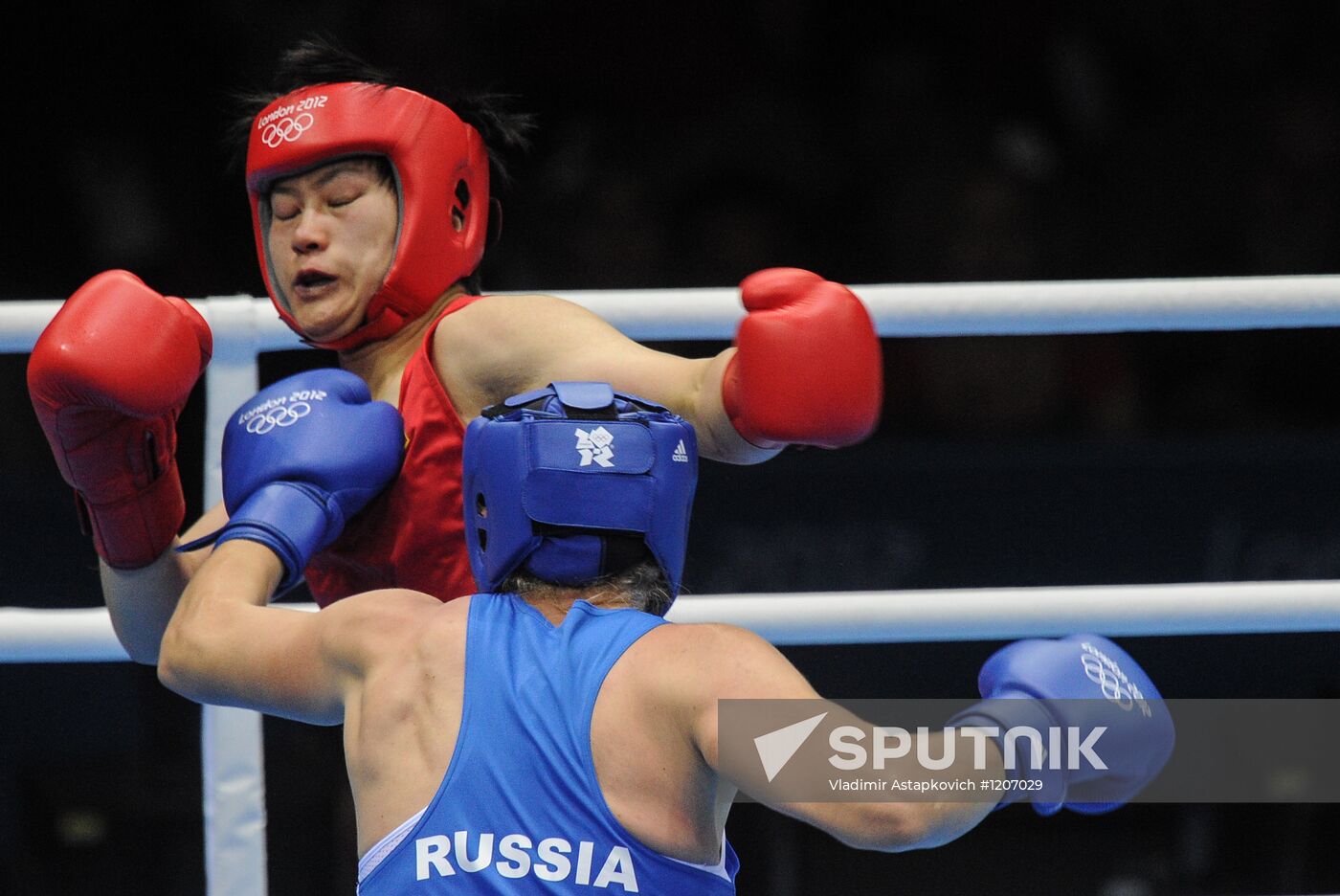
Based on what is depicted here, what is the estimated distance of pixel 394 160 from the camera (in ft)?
5.80

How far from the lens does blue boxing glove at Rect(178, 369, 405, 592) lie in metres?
1.55

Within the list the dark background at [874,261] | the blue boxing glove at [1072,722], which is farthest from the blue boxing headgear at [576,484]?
the dark background at [874,261]

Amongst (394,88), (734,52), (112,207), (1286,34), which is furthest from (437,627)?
(1286,34)

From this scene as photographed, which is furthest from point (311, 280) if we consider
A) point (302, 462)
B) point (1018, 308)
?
point (1018, 308)

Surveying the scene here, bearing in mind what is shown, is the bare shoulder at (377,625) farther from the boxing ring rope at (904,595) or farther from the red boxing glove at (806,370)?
the boxing ring rope at (904,595)

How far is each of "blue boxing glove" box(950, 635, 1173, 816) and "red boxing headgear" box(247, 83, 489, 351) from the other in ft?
2.57

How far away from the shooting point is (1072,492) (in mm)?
2596

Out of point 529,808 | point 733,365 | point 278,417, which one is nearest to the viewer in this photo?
point 529,808

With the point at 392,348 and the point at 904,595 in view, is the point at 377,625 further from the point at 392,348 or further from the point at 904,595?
the point at 904,595

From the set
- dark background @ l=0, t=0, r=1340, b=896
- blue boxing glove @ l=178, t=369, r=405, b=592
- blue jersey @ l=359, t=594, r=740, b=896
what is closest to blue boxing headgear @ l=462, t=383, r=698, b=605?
blue jersey @ l=359, t=594, r=740, b=896

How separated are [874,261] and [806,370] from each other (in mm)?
2587

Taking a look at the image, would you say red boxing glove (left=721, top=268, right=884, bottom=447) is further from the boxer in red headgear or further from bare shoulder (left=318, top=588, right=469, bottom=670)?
bare shoulder (left=318, top=588, right=469, bottom=670)

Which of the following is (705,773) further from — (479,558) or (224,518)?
(224,518)

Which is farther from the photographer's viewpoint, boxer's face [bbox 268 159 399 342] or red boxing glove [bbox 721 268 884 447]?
boxer's face [bbox 268 159 399 342]
